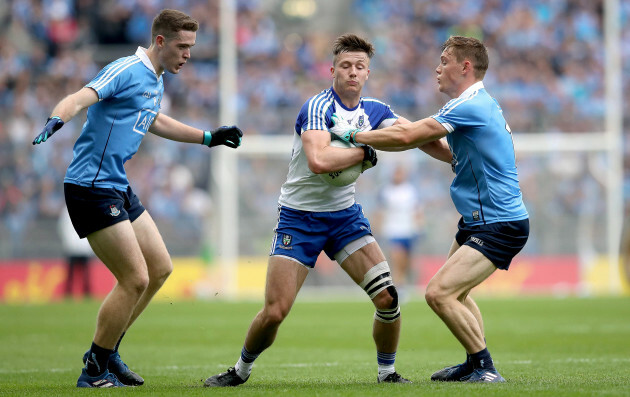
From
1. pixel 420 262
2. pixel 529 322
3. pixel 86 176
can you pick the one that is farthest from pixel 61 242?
pixel 86 176

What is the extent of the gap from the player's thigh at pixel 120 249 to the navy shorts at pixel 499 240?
2541 mm

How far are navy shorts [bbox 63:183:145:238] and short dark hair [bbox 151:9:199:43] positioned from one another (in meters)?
1.34

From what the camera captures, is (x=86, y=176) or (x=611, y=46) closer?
(x=86, y=176)

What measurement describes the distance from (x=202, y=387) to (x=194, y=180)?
15465 millimetres

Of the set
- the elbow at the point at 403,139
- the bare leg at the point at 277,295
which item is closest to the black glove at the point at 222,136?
the bare leg at the point at 277,295

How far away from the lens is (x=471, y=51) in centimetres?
725

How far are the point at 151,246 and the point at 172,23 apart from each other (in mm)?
1816

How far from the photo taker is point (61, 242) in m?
21.1

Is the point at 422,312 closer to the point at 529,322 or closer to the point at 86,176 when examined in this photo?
the point at 529,322

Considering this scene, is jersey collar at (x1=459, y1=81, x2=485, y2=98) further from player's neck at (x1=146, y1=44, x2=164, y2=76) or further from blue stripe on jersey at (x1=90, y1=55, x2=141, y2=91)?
blue stripe on jersey at (x1=90, y1=55, x2=141, y2=91)

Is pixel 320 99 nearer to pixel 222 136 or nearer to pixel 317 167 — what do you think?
pixel 317 167

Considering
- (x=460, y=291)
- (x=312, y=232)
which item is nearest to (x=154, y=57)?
(x=312, y=232)

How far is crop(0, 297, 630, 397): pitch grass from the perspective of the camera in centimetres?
696

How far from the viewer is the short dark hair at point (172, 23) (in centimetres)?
754
